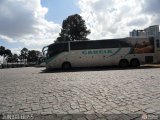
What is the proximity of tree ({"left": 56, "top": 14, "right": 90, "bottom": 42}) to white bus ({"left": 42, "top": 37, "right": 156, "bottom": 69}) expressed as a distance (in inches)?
1370

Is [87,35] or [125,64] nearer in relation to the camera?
[125,64]

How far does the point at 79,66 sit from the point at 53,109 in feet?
55.3

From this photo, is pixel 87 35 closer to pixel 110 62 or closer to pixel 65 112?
pixel 110 62

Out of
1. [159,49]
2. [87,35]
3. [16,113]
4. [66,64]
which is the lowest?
[16,113]

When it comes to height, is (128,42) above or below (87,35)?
below

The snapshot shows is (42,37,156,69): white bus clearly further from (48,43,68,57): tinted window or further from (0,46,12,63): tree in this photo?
(0,46,12,63): tree

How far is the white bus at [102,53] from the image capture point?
836 inches

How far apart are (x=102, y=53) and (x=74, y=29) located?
3708 centimetres

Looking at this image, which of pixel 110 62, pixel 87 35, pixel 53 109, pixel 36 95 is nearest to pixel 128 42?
pixel 110 62

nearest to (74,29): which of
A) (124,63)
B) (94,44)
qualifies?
(94,44)

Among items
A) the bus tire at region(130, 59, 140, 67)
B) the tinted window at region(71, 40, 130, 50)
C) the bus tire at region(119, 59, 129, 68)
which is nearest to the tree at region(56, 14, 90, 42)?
the tinted window at region(71, 40, 130, 50)

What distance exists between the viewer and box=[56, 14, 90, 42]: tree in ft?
188

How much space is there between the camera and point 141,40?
21375 mm

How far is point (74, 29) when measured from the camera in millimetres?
57938
